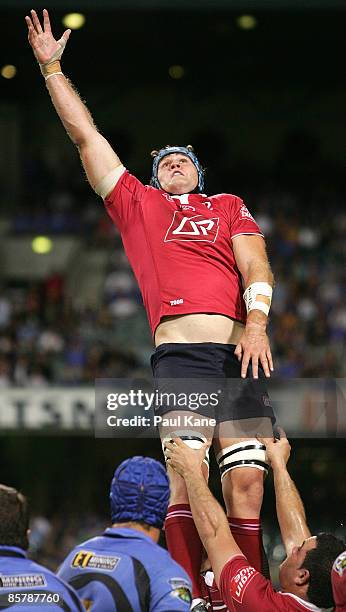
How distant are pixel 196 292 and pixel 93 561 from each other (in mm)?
1219

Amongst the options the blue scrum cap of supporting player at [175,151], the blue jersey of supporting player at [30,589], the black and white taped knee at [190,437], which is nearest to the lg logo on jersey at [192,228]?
the blue scrum cap of supporting player at [175,151]

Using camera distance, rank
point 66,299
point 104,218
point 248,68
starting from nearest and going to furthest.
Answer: point 66,299, point 104,218, point 248,68

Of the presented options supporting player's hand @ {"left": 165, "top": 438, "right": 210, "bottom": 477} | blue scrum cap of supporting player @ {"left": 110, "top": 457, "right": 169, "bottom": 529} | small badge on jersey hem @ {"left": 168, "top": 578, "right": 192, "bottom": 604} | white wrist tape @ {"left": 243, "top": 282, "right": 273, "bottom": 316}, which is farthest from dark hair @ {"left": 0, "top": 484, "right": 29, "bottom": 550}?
white wrist tape @ {"left": 243, "top": 282, "right": 273, "bottom": 316}

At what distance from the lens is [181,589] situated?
4.33 meters

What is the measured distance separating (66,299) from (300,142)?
22.4 feet

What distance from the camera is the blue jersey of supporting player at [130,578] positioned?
4340 millimetres

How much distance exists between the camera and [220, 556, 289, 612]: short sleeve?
14.1 feet

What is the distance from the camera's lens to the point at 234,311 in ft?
16.3

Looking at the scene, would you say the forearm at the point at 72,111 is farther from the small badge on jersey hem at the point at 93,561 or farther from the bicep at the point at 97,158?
the small badge on jersey hem at the point at 93,561

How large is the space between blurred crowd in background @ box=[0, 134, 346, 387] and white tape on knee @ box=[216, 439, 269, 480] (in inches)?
438

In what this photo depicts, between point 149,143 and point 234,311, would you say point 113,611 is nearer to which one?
point 234,311

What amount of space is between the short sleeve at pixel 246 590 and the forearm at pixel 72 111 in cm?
195

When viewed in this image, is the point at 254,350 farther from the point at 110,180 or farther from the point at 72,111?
the point at 72,111

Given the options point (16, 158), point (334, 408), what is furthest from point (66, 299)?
point (334, 408)
